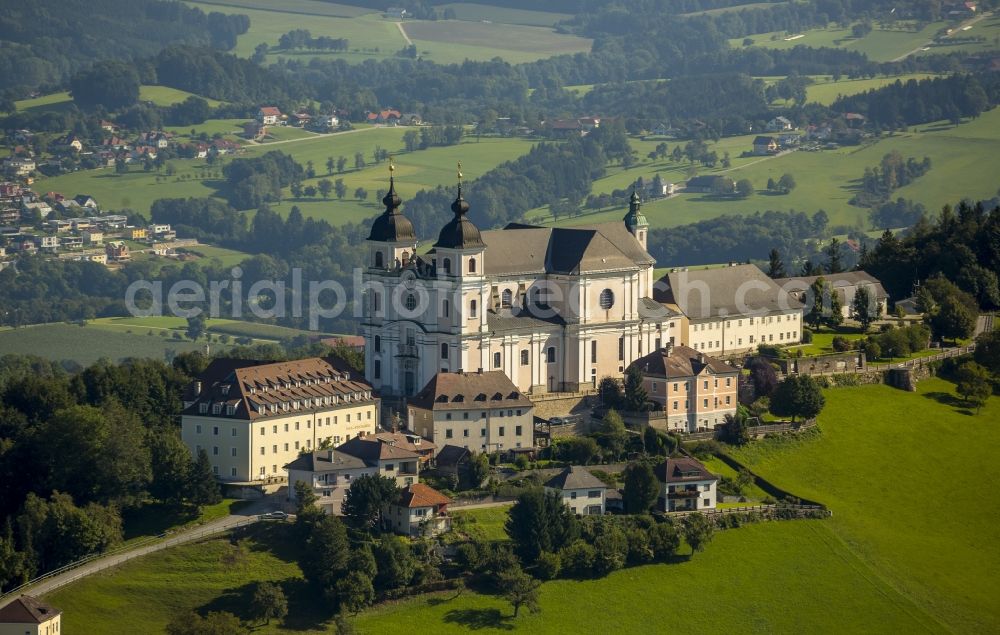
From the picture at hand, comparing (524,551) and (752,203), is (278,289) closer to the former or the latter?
(752,203)

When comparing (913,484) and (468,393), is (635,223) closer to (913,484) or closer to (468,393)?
(468,393)

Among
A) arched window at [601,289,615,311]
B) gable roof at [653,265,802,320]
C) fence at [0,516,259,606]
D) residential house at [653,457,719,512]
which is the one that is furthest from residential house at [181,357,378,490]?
gable roof at [653,265,802,320]

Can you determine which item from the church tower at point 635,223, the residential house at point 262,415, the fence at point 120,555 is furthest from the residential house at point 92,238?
the fence at point 120,555

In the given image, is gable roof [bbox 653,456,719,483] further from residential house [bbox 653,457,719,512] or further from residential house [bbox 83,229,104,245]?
residential house [bbox 83,229,104,245]

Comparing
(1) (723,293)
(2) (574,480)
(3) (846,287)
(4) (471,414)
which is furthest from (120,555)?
(3) (846,287)

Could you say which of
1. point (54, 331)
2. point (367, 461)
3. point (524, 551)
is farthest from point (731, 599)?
point (54, 331)

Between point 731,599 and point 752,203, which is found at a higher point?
point 752,203

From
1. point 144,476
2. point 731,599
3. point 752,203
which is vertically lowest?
point 731,599
